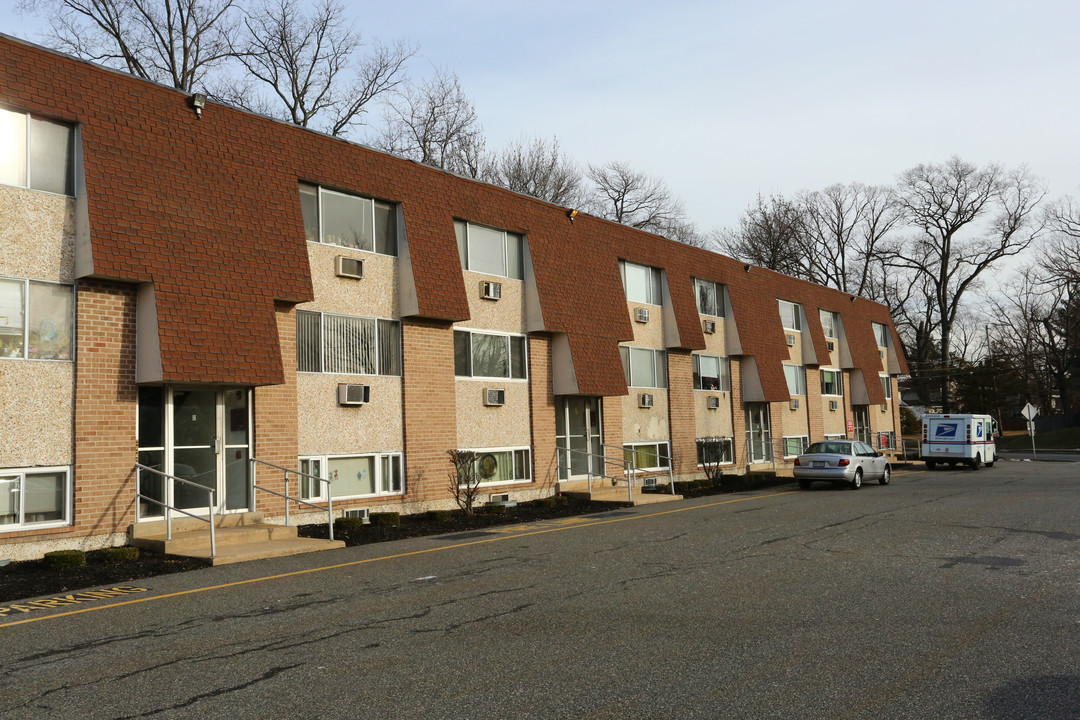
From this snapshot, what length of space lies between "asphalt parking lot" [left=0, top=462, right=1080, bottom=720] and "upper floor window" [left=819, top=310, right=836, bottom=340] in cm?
2818

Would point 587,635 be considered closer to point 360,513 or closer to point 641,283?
point 360,513

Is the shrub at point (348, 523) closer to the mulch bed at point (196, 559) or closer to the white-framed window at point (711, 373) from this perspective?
the mulch bed at point (196, 559)

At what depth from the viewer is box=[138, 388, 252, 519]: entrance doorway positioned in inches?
564

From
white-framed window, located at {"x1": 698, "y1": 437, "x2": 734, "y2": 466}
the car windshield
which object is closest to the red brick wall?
white-framed window, located at {"x1": 698, "y1": 437, "x2": 734, "y2": 466}

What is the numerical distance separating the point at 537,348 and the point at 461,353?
9.43 feet

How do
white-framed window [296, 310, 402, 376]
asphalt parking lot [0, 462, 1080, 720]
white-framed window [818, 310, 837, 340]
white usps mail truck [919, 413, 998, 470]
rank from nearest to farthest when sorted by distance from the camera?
1. asphalt parking lot [0, 462, 1080, 720]
2. white-framed window [296, 310, 402, 376]
3. white usps mail truck [919, 413, 998, 470]
4. white-framed window [818, 310, 837, 340]

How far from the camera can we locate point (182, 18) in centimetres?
3033

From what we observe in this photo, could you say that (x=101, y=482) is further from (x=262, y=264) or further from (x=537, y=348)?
(x=537, y=348)

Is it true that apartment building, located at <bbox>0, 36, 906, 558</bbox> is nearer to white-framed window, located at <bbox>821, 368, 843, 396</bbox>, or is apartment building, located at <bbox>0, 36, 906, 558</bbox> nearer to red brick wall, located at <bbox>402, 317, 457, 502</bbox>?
red brick wall, located at <bbox>402, 317, 457, 502</bbox>

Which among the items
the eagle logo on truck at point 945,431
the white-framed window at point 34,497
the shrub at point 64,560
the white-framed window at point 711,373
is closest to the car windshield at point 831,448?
the white-framed window at point 711,373

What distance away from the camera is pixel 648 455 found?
88.2 ft

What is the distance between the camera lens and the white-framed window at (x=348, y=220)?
17672mm

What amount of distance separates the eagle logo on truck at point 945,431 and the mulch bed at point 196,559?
17.2 meters

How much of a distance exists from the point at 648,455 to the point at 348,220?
12.6 meters
